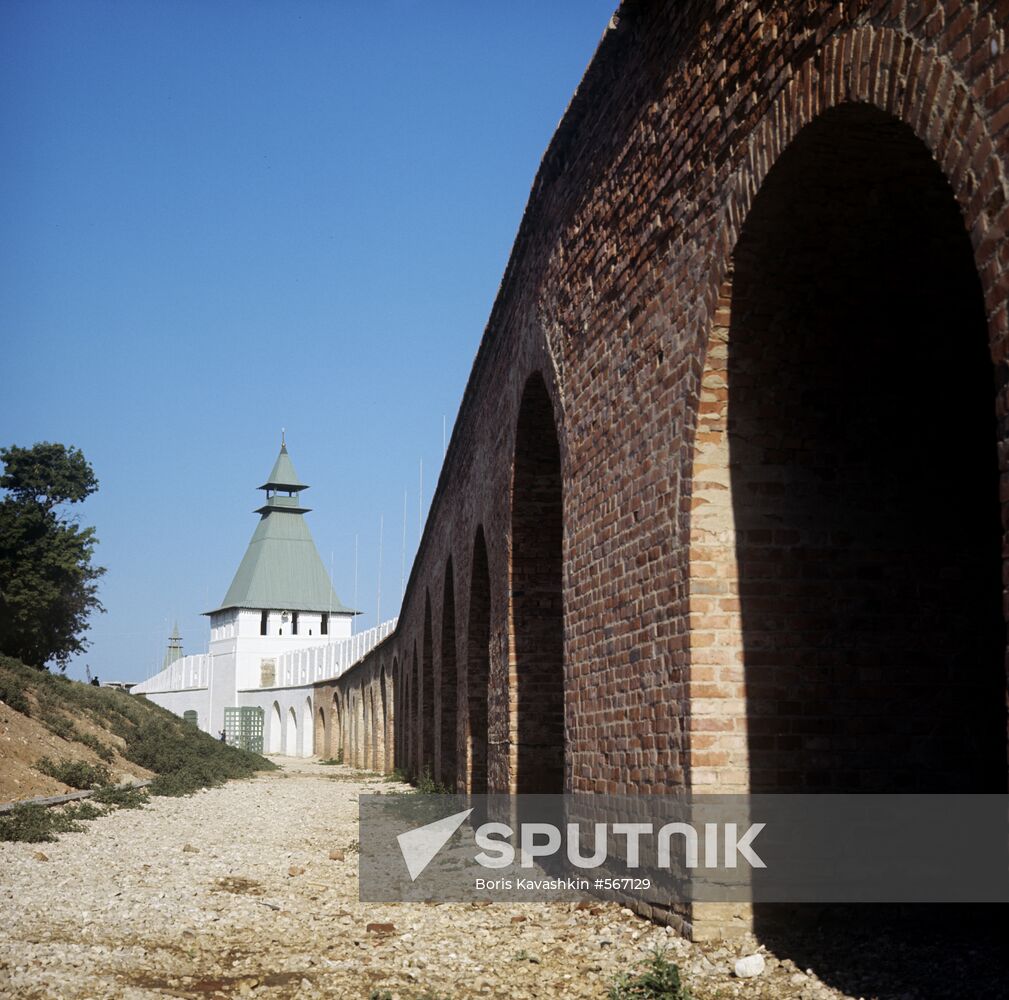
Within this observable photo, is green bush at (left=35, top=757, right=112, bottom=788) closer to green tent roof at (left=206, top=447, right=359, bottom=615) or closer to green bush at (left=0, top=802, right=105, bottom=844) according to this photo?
green bush at (left=0, top=802, right=105, bottom=844)

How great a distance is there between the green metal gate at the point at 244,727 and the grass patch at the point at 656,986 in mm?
51040

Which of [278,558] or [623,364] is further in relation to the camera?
[278,558]

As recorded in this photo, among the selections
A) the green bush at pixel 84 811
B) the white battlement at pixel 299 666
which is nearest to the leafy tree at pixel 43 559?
the white battlement at pixel 299 666

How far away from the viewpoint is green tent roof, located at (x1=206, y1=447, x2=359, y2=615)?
225 feet

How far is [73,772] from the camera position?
1408cm

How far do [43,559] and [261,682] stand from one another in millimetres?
30537

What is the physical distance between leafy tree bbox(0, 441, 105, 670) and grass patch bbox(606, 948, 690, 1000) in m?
31.0

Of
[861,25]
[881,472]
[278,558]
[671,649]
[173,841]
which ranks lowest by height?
[173,841]

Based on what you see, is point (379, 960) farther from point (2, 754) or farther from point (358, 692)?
point (358, 692)

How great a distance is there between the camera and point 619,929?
5.22 metres

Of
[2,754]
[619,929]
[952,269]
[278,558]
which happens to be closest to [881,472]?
[952,269]

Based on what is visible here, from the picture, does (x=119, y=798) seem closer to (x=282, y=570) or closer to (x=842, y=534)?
(x=842, y=534)

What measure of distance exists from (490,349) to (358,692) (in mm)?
27588

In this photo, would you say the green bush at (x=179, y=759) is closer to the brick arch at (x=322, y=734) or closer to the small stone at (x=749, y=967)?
the small stone at (x=749, y=967)
